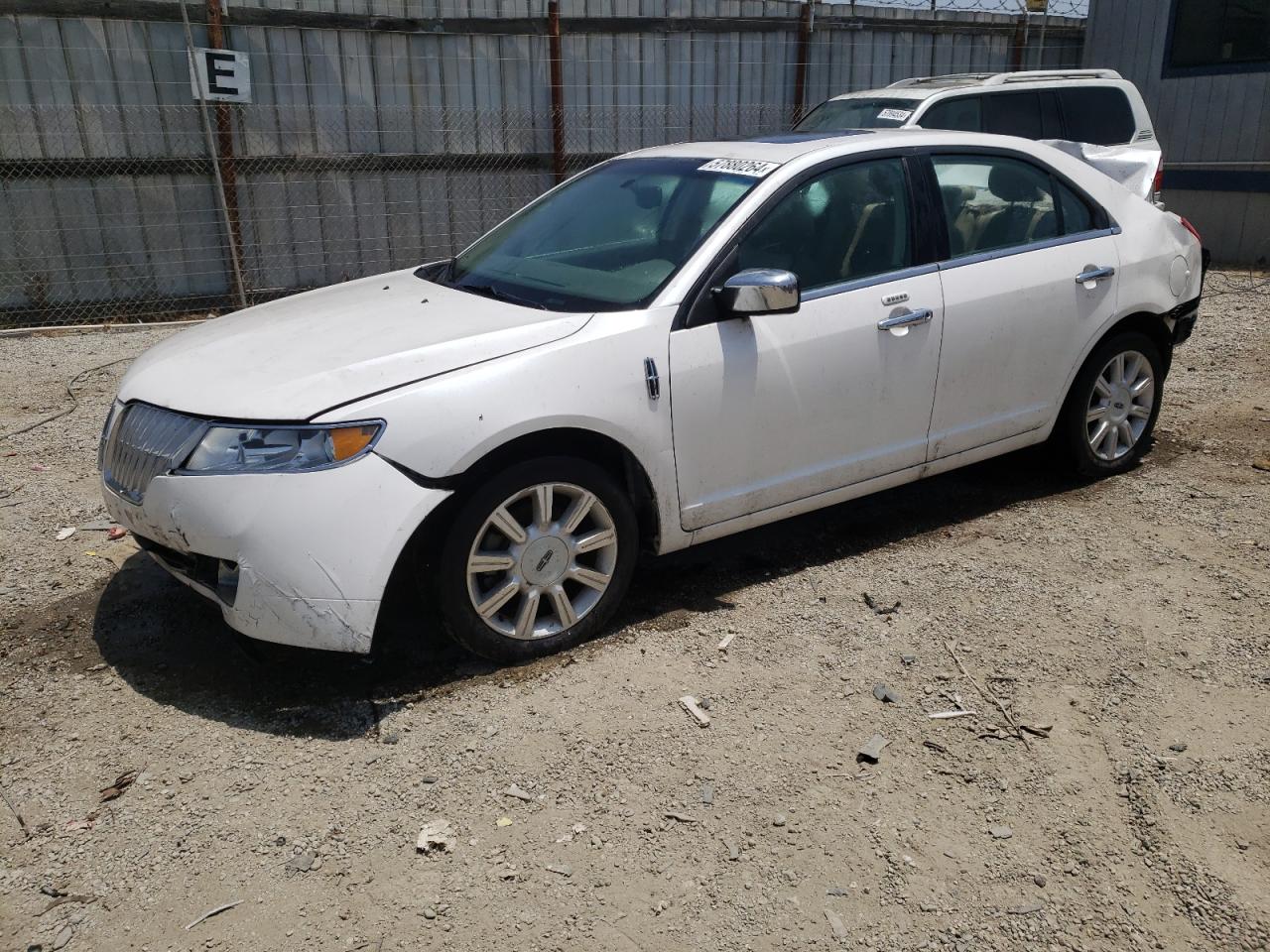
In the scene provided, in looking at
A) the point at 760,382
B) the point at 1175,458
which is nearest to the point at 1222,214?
the point at 1175,458

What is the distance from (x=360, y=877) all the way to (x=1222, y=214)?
514 inches

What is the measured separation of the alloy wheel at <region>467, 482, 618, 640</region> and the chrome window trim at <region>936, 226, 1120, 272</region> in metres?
1.90

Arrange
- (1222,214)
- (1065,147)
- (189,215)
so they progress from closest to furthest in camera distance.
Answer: (1065,147)
(189,215)
(1222,214)

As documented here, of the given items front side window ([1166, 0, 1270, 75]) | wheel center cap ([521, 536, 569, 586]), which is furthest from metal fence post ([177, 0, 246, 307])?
front side window ([1166, 0, 1270, 75])

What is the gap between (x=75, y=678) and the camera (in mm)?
3750

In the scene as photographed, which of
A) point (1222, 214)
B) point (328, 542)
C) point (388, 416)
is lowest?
point (1222, 214)

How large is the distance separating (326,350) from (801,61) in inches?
384

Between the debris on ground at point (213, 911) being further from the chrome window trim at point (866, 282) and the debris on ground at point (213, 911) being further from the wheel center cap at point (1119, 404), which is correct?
the wheel center cap at point (1119, 404)

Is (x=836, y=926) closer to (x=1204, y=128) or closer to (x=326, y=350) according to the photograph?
(x=326, y=350)

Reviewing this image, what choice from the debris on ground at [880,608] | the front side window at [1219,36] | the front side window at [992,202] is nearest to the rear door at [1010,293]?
the front side window at [992,202]

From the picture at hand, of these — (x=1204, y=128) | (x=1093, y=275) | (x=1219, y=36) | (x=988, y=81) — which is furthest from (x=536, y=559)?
(x=1219, y=36)

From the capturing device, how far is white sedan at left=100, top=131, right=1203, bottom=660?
3.36 m

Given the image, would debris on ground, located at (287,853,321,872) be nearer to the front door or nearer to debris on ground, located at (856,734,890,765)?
debris on ground, located at (856,734,890,765)

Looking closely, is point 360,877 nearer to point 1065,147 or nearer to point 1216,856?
point 1216,856
